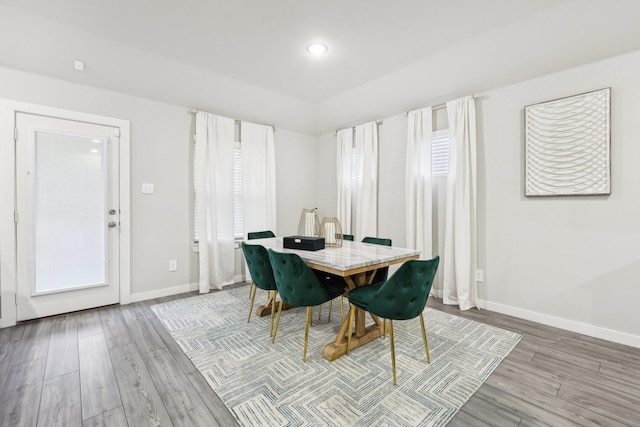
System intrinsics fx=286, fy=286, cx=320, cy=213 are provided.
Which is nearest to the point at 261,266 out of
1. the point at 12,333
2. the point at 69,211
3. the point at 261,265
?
the point at 261,265

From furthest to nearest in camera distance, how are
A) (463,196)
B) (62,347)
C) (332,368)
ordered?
1. (463,196)
2. (62,347)
3. (332,368)

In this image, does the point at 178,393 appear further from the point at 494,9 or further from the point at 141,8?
the point at 494,9

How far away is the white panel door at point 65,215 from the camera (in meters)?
2.89

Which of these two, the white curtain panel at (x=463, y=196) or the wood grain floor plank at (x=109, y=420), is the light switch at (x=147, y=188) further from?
the white curtain panel at (x=463, y=196)

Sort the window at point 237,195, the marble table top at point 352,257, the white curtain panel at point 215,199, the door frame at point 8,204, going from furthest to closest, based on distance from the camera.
Answer: the window at point 237,195, the white curtain panel at point 215,199, the door frame at point 8,204, the marble table top at point 352,257

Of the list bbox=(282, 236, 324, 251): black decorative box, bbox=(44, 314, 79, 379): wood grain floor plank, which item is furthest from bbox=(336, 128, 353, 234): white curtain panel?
bbox=(44, 314, 79, 379): wood grain floor plank

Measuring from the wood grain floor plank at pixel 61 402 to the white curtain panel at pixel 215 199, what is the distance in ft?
6.25

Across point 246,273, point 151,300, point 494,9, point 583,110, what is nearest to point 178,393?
point 151,300

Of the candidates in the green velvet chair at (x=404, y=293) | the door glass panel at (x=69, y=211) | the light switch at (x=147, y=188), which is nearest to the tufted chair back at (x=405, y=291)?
the green velvet chair at (x=404, y=293)

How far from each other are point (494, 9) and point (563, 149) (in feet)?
4.77

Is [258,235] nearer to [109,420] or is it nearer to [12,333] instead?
[109,420]

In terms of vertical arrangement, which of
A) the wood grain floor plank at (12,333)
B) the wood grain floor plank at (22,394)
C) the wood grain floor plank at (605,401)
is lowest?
the wood grain floor plank at (605,401)

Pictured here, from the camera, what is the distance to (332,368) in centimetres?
210

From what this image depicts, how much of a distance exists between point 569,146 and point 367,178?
2.37 meters
